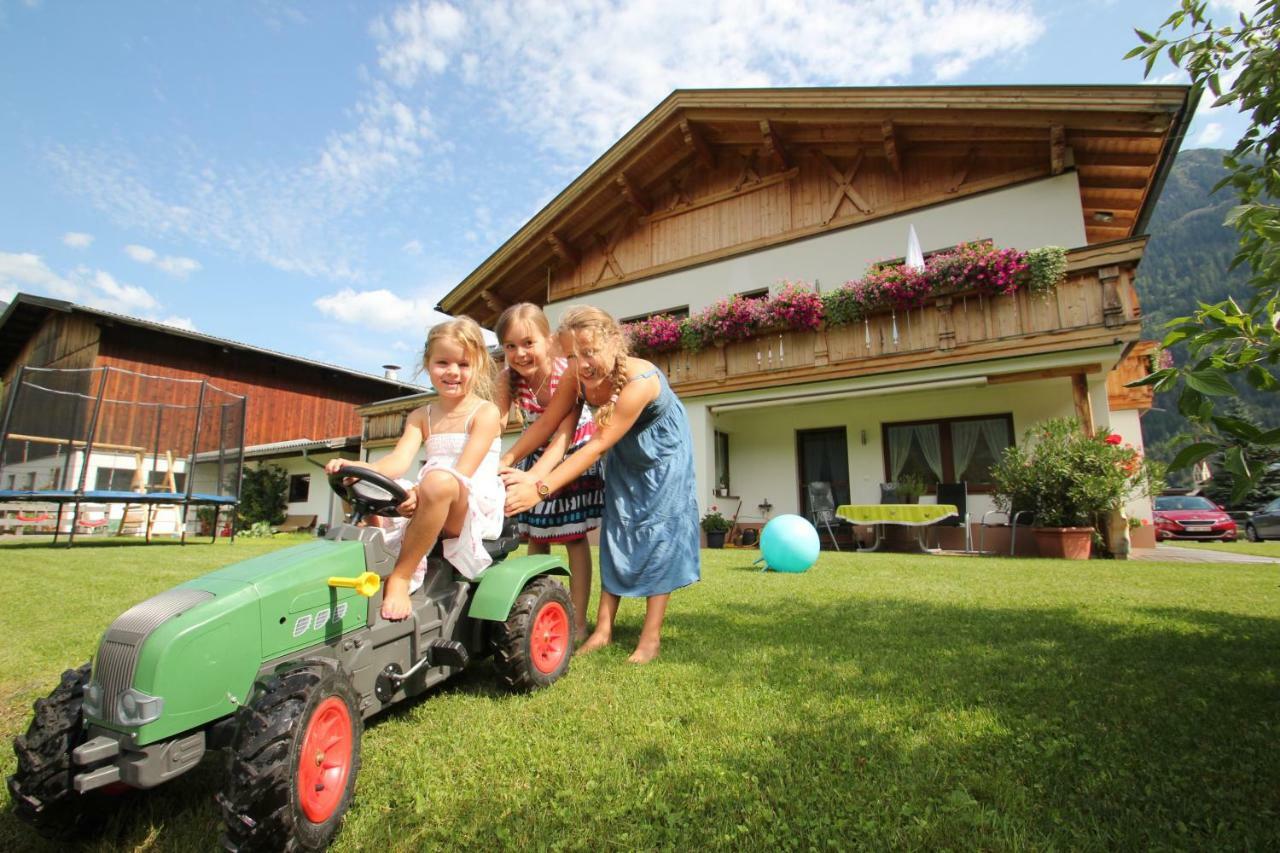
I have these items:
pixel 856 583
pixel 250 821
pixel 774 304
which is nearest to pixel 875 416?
pixel 774 304

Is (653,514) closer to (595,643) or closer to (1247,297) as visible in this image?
(595,643)

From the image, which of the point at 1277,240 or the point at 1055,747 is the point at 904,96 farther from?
the point at 1055,747

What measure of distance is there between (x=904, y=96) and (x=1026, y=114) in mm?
1802

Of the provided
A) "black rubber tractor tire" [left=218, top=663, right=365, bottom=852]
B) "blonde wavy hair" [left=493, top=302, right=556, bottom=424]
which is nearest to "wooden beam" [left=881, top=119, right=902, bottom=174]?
"blonde wavy hair" [left=493, top=302, right=556, bottom=424]

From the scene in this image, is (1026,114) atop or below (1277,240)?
atop

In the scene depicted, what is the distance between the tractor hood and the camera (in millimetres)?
1307

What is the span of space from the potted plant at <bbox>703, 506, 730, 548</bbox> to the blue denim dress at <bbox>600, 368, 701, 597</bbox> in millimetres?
7992

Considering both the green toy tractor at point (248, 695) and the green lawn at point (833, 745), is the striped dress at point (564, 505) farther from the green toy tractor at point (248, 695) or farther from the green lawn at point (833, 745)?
the green toy tractor at point (248, 695)

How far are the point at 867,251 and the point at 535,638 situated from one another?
35.0ft

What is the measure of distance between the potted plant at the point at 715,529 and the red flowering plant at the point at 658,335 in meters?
3.39

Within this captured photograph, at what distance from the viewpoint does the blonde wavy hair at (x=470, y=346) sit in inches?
95.7

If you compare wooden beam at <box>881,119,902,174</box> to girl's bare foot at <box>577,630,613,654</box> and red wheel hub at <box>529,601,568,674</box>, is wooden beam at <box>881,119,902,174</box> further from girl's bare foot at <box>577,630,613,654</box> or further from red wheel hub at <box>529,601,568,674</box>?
red wheel hub at <box>529,601,568,674</box>

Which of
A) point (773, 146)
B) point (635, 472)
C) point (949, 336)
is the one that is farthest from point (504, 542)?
point (773, 146)

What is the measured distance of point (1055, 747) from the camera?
1718mm
